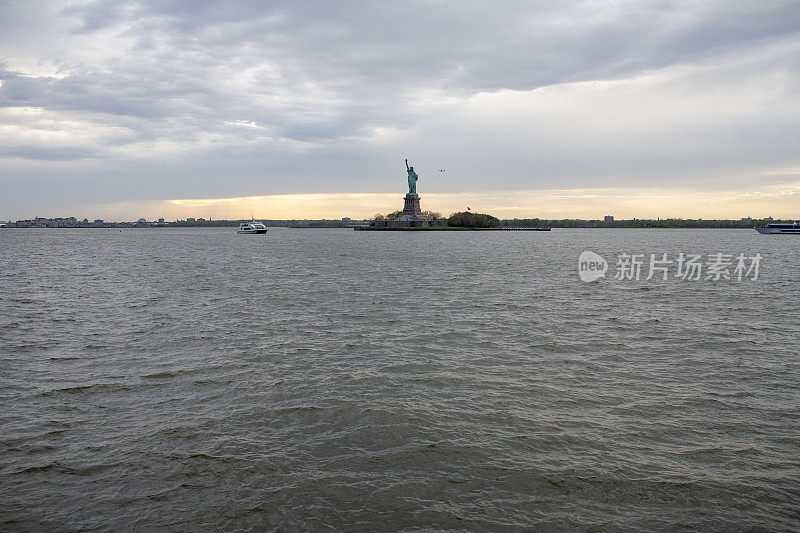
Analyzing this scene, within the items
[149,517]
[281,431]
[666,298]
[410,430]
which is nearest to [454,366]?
[410,430]

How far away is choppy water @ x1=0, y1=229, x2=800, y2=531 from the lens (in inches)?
291

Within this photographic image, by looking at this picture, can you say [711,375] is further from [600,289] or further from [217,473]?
[600,289]

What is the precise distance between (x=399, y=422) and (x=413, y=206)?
7062 inches

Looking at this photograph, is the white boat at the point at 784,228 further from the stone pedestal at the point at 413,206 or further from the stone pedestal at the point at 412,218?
the stone pedestal at the point at 413,206

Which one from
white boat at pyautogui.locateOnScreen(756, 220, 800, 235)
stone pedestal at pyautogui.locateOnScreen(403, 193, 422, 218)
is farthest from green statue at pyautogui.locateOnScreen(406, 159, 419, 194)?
white boat at pyautogui.locateOnScreen(756, 220, 800, 235)

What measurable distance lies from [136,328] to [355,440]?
14.2m

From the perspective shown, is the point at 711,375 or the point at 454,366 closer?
the point at 711,375

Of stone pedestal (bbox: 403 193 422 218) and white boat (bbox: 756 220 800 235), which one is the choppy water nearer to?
white boat (bbox: 756 220 800 235)

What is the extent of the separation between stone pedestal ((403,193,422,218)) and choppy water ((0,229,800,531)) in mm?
165442

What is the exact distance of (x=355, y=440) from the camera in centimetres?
963

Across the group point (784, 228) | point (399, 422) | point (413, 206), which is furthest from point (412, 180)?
point (399, 422)

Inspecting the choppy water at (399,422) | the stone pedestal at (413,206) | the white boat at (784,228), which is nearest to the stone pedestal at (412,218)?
the stone pedestal at (413,206)

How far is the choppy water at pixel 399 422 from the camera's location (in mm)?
7391

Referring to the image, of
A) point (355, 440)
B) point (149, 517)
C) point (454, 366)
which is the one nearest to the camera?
point (149, 517)
